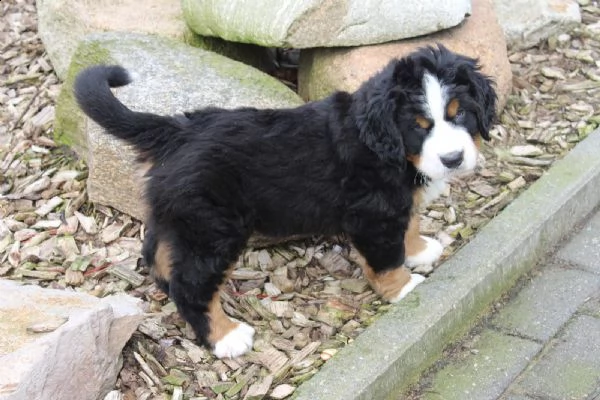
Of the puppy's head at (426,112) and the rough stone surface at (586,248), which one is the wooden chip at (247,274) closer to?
the puppy's head at (426,112)

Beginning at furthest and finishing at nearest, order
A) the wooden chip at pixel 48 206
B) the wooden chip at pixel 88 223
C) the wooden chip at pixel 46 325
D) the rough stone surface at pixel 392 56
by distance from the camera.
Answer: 1. the rough stone surface at pixel 392 56
2. the wooden chip at pixel 48 206
3. the wooden chip at pixel 88 223
4. the wooden chip at pixel 46 325

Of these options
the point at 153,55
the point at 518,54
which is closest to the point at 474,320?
the point at 153,55

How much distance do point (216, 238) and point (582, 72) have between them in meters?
3.19

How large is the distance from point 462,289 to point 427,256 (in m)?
0.40

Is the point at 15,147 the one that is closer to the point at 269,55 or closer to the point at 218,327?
the point at 269,55

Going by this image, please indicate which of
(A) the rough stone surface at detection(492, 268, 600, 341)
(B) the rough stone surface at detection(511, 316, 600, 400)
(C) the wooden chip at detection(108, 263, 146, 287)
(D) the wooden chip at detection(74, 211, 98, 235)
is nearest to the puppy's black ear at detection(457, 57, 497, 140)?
(A) the rough stone surface at detection(492, 268, 600, 341)

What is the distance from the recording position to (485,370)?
365 centimetres

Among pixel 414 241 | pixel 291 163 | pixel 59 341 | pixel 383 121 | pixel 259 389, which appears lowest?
pixel 259 389

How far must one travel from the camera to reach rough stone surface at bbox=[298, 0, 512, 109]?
191 inches

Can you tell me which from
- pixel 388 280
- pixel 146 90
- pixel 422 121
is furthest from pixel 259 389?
pixel 146 90

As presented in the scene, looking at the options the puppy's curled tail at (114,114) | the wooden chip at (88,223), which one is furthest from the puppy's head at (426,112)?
the wooden chip at (88,223)

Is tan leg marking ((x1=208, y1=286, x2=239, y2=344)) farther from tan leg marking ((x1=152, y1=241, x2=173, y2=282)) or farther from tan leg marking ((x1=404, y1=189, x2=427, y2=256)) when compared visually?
tan leg marking ((x1=404, y1=189, x2=427, y2=256))

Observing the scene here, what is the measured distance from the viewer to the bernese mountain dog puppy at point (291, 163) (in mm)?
3523

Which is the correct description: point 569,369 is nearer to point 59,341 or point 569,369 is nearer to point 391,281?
point 391,281
